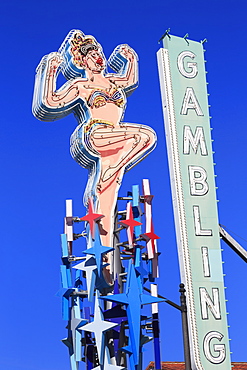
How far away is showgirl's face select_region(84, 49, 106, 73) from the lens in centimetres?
2886

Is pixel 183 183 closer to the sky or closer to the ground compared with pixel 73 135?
closer to the ground

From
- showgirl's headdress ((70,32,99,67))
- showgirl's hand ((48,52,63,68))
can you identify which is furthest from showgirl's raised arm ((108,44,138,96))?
showgirl's hand ((48,52,63,68))

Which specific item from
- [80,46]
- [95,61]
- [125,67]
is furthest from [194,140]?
[80,46]

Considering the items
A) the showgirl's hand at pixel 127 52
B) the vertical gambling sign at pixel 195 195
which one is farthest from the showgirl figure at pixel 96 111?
the vertical gambling sign at pixel 195 195

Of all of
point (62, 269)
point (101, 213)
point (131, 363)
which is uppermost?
point (101, 213)

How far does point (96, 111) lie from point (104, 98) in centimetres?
69

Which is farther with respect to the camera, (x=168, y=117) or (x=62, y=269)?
(x=168, y=117)

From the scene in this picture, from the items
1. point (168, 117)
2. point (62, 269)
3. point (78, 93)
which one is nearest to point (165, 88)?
point (168, 117)

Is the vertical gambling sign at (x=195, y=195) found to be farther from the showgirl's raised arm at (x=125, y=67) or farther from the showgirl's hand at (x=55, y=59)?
the showgirl's hand at (x=55, y=59)

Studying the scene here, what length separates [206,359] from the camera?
25922 mm

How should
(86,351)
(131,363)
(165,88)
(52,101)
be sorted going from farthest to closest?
(165,88) → (52,101) → (86,351) → (131,363)

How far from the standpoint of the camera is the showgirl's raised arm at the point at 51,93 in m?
27.2

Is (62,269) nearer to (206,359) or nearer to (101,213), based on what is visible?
(101,213)

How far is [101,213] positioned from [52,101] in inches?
187
